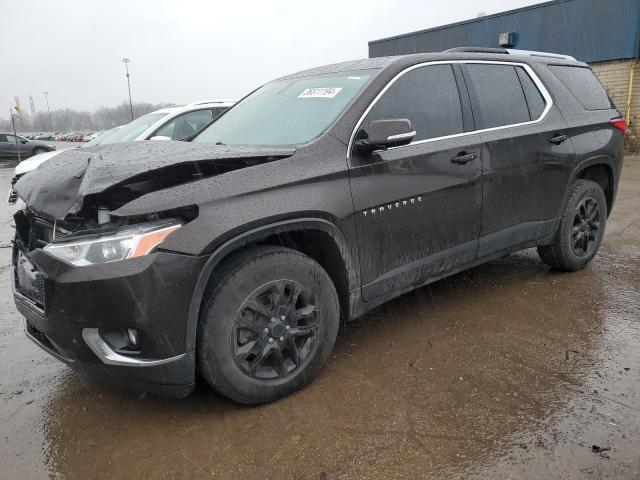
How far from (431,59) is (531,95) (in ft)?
3.56

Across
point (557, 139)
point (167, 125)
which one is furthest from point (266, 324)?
point (167, 125)

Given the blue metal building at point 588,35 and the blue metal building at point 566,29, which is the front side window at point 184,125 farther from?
the blue metal building at point 566,29

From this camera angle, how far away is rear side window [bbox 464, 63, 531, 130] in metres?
3.56

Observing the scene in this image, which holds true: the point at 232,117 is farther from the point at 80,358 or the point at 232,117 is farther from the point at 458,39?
the point at 458,39

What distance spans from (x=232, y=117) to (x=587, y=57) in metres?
15.6

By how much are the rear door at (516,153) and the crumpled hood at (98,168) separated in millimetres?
1637

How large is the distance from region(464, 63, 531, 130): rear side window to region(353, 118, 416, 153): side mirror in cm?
99

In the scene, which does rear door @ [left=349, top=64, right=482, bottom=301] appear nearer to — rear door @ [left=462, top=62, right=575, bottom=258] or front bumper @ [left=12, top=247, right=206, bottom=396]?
rear door @ [left=462, top=62, right=575, bottom=258]

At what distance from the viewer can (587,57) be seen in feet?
51.0

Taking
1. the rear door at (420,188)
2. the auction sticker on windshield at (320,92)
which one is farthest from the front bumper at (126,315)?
the auction sticker on windshield at (320,92)

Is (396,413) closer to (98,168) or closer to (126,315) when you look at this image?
(126,315)

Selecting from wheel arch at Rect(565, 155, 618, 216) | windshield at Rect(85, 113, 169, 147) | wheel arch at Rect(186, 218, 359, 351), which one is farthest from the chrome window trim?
windshield at Rect(85, 113, 169, 147)

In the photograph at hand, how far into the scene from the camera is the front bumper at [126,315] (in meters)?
2.14

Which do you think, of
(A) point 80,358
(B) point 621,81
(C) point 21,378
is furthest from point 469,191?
(B) point 621,81
